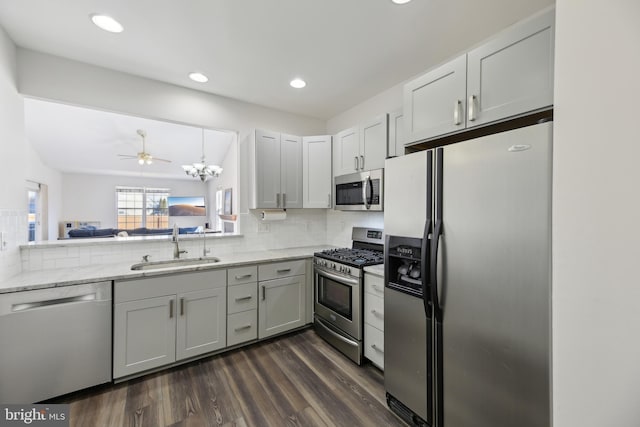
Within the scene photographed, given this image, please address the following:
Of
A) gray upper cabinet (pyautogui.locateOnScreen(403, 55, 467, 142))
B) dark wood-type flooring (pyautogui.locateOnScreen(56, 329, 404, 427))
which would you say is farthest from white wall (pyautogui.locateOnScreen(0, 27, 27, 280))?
gray upper cabinet (pyautogui.locateOnScreen(403, 55, 467, 142))

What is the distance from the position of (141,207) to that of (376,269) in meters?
9.04

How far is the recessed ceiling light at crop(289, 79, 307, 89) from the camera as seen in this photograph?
2.72 metres

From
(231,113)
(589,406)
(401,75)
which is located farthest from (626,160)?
(231,113)

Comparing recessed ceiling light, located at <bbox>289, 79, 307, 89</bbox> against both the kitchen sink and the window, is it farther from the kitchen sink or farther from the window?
the window

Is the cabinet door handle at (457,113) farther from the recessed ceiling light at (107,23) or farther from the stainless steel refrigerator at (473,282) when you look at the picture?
the recessed ceiling light at (107,23)

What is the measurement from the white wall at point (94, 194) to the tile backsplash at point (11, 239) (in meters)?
6.04

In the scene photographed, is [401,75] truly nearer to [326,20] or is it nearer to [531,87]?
[326,20]

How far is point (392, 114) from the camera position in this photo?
2.41 m

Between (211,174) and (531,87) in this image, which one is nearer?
(531,87)

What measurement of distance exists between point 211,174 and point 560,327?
5.36m

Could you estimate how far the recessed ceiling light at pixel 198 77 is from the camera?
2.55m

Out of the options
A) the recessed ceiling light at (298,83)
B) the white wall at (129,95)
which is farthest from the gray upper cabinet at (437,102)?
the white wall at (129,95)

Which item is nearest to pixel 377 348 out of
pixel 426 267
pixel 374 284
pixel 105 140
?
pixel 374 284

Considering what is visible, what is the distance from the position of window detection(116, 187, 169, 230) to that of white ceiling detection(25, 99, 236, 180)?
2.60 feet
